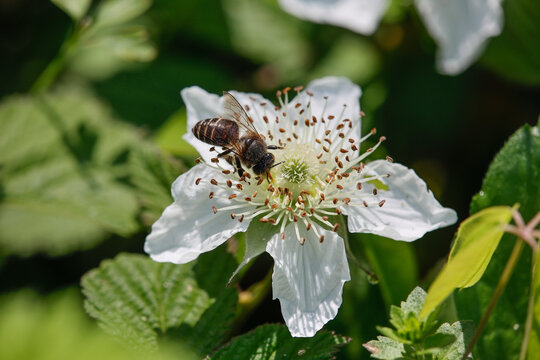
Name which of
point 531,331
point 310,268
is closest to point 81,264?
point 310,268

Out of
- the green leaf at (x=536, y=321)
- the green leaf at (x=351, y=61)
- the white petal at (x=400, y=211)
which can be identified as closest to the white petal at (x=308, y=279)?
the white petal at (x=400, y=211)

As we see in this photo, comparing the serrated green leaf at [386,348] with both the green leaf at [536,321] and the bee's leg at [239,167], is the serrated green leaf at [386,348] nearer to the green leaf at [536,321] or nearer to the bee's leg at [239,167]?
the green leaf at [536,321]

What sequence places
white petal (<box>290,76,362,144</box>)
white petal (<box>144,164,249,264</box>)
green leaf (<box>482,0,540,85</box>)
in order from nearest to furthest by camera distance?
1. white petal (<box>144,164,249,264</box>)
2. white petal (<box>290,76,362,144</box>)
3. green leaf (<box>482,0,540,85</box>)

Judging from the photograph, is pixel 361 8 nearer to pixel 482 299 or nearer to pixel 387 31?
pixel 387 31

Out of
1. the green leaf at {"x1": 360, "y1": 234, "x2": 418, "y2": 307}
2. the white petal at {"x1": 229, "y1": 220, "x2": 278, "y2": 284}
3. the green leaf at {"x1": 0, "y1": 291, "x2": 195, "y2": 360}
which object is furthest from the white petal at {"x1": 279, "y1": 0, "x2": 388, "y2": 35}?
the green leaf at {"x1": 0, "y1": 291, "x2": 195, "y2": 360}

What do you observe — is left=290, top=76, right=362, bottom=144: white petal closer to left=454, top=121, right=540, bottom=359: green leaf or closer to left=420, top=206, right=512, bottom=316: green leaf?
left=454, top=121, right=540, bottom=359: green leaf

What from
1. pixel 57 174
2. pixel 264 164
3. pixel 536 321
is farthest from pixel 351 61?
pixel 536 321

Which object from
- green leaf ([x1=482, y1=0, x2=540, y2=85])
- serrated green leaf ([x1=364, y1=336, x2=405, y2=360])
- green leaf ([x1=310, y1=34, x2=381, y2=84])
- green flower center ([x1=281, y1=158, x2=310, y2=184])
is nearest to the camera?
serrated green leaf ([x1=364, y1=336, x2=405, y2=360])

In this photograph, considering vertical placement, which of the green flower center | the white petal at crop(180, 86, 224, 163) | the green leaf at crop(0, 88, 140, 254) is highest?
the white petal at crop(180, 86, 224, 163)
